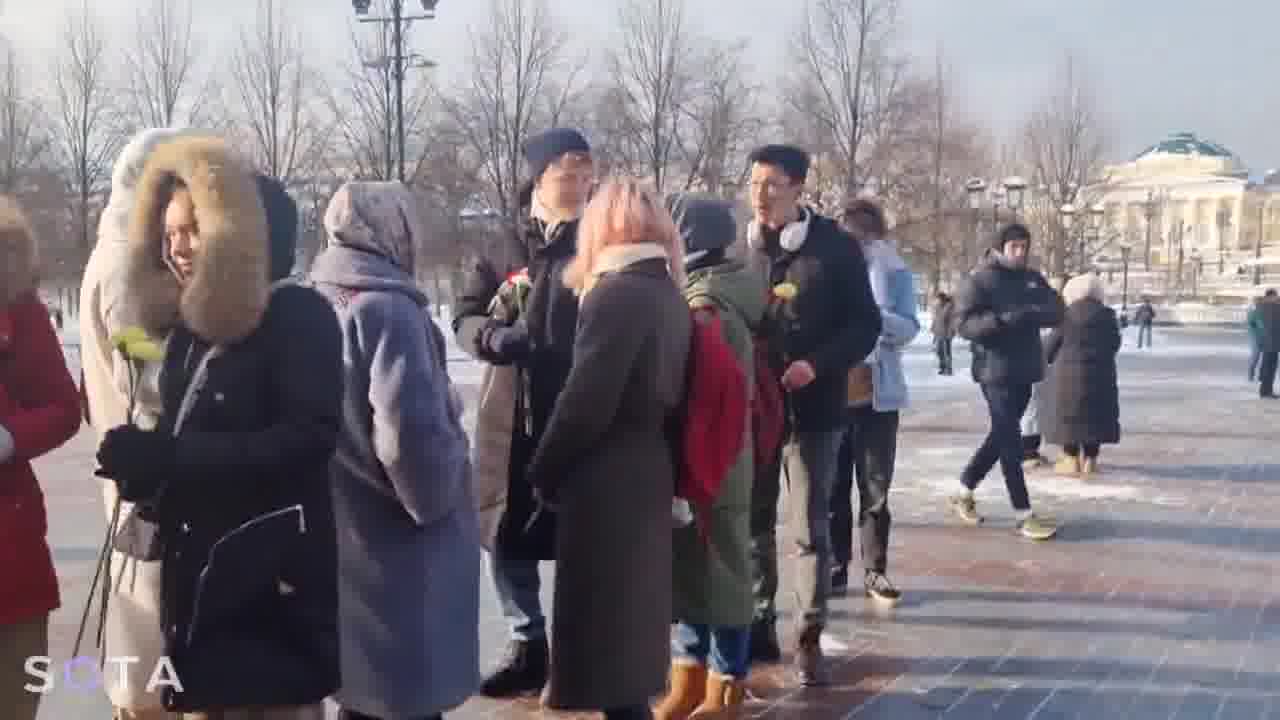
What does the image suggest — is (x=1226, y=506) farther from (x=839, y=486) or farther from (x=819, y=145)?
(x=819, y=145)

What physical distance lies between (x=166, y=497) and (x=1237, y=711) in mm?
4069

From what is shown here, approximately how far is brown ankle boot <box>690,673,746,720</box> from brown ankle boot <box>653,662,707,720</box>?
43 mm

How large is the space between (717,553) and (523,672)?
1172mm

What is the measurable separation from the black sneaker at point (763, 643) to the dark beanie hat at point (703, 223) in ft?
5.55

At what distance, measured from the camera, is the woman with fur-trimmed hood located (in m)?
2.52

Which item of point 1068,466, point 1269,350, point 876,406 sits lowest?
point 1068,466

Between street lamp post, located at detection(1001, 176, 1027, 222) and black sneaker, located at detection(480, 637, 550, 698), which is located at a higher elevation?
street lamp post, located at detection(1001, 176, 1027, 222)

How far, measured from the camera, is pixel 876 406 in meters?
6.07

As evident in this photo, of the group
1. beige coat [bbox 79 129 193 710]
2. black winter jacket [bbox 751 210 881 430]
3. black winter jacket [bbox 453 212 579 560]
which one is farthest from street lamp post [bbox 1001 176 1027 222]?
beige coat [bbox 79 129 193 710]

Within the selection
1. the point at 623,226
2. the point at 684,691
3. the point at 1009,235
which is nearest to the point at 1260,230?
the point at 1009,235

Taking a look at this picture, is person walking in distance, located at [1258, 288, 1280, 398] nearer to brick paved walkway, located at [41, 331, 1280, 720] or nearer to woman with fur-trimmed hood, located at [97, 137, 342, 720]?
brick paved walkway, located at [41, 331, 1280, 720]

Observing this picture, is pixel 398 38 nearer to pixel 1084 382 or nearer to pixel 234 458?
pixel 1084 382

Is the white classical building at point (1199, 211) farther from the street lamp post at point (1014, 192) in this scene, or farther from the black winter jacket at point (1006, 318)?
the black winter jacket at point (1006, 318)

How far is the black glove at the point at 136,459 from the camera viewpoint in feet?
8.01
